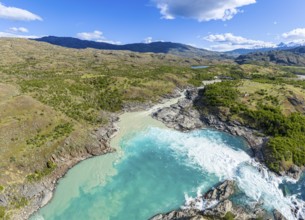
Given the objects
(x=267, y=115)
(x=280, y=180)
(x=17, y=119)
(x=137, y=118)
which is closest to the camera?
(x=280, y=180)

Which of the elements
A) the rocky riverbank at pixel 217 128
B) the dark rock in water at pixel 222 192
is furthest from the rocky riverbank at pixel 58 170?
→ the dark rock in water at pixel 222 192

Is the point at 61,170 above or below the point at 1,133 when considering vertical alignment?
below

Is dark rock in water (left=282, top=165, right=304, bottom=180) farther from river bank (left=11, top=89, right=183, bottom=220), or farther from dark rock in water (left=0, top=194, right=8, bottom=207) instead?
dark rock in water (left=0, top=194, right=8, bottom=207)

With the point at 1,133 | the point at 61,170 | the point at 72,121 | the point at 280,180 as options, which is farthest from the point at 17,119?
the point at 280,180

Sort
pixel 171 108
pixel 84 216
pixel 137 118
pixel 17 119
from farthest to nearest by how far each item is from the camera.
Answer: pixel 171 108, pixel 137 118, pixel 17 119, pixel 84 216

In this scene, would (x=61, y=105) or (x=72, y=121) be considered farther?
(x=61, y=105)

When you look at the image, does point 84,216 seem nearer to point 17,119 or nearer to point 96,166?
point 96,166

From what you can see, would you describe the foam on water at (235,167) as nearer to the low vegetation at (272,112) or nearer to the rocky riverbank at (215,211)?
the rocky riverbank at (215,211)

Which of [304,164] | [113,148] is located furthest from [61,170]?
[304,164]
